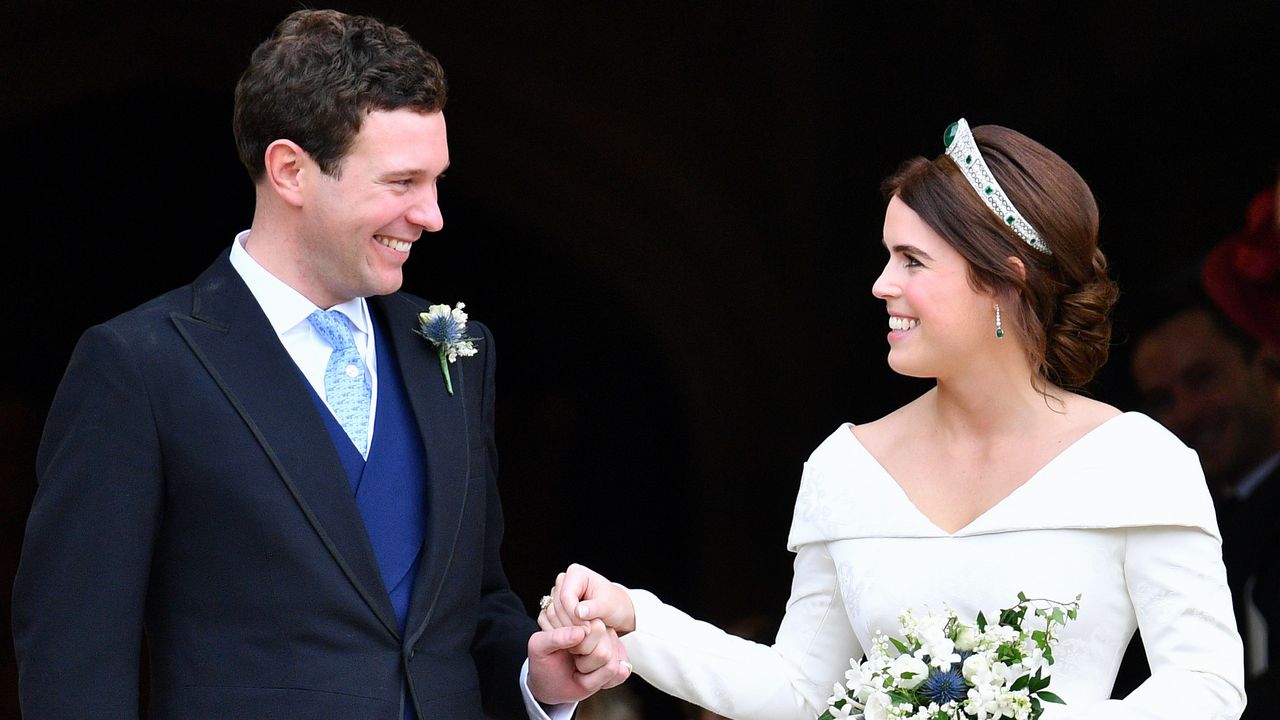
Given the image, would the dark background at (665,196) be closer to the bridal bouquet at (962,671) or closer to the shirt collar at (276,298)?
the shirt collar at (276,298)

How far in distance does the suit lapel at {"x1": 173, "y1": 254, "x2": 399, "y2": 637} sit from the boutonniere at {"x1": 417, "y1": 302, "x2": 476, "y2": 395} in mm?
277

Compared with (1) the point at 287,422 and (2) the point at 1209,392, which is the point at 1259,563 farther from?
(1) the point at 287,422

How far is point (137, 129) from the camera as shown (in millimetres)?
4816

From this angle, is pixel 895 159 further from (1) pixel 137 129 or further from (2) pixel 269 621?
(2) pixel 269 621

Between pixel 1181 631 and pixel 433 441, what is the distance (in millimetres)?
1157

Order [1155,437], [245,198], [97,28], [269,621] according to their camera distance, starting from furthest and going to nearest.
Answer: [245,198] → [97,28] → [1155,437] → [269,621]

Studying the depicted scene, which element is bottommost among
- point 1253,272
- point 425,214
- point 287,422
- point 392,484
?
point 1253,272

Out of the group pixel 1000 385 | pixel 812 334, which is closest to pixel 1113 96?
pixel 812 334

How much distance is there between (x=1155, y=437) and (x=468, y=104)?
2911 mm

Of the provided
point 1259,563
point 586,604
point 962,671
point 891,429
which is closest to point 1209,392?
point 1259,563

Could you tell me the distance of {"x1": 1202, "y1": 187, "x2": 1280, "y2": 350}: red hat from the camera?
4.95 m

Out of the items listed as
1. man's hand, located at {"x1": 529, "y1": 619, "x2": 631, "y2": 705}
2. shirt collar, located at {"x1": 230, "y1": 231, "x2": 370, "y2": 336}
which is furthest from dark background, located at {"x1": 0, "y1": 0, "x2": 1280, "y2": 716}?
man's hand, located at {"x1": 529, "y1": 619, "x2": 631, "y2": 705}

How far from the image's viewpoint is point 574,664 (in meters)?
2.61

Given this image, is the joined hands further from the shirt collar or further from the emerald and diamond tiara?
the emerald and diamond tiara
